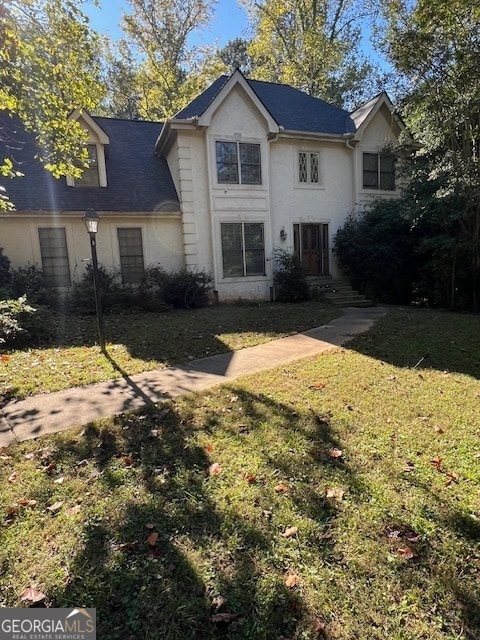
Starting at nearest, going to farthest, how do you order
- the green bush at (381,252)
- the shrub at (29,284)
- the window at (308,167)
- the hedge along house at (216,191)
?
the shrub at (29,284) < the hedge along house at (216,191) < the green bush at (381,252) < the window at (308,167)

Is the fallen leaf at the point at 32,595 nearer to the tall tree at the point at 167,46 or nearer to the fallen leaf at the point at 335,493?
the fallen leaf at the point at 335,493

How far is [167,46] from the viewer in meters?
24.3

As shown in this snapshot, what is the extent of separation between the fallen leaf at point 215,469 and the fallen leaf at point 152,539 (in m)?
0.74

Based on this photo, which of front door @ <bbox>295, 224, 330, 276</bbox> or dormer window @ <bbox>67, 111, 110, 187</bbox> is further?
front door @ <bbox>295, 224, 330, 276</bbox>

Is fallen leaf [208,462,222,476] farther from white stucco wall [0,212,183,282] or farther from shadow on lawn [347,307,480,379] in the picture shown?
white stucco wall [0,212,183,282]

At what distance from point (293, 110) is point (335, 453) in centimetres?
1588

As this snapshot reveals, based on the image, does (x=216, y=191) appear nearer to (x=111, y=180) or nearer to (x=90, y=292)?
(x=111, y=180)

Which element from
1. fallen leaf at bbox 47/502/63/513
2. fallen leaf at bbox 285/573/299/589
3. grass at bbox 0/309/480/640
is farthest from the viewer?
fallen leaf at bbox 47/502/63/513

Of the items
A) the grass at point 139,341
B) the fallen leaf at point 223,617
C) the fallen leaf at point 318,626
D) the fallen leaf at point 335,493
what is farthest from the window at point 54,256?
the fallen leaf at point 318,626

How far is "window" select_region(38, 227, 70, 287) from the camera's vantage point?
12078 mm

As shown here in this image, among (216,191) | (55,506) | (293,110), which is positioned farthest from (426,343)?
(293,110)

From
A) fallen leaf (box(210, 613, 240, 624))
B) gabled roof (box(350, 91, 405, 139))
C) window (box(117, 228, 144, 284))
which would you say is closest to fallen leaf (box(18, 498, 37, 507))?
fallen leaf (box(210, 613, 240, 624))

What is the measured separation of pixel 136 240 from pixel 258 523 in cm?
1204

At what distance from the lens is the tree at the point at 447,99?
936 centimetres
